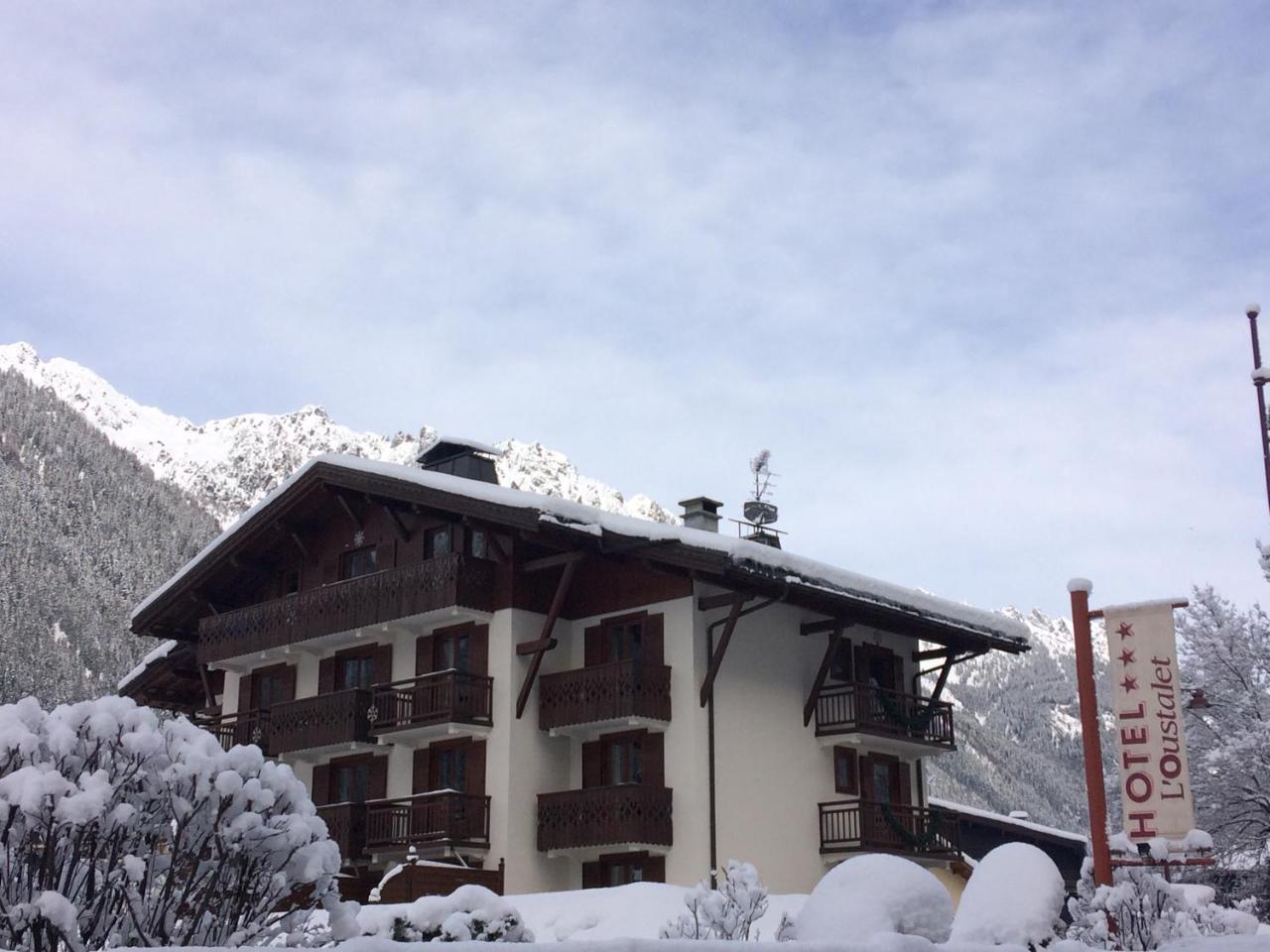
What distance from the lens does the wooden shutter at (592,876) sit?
2656cm

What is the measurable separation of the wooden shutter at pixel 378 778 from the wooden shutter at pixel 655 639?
552 centimetres

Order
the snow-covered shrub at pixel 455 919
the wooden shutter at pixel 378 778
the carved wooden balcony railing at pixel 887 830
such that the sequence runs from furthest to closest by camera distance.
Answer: the wooden shutter at pixel 378 778
the carved wooden balcony railing at pixel 887 830
the snow-covered shrub at pixel 455 919

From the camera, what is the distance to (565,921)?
21.3m

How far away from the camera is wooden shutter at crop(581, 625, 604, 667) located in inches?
1083

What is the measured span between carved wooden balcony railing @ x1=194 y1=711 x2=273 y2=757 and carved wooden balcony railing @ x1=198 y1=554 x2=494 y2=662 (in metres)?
1.26

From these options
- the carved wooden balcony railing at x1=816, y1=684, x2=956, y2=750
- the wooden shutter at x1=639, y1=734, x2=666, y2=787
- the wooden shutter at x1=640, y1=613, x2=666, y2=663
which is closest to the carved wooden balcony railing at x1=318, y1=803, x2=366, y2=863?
the wooden shutter at x1=639, y1=734, x2=666, y2=787

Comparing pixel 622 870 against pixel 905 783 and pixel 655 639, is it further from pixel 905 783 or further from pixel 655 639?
pixel 905 783

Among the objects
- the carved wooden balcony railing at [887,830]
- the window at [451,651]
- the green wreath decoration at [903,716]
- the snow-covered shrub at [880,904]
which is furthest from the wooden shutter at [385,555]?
the snow-covered shrub at [880,904]

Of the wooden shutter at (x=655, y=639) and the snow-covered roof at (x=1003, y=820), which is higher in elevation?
the wooden shutter at (x=655, y=639)

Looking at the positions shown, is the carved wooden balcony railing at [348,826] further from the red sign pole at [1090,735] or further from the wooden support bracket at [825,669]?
the red sign pole at [1090,735]

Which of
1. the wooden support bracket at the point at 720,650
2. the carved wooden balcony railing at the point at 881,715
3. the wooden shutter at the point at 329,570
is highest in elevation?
the wooden shutter at the point at 329,570

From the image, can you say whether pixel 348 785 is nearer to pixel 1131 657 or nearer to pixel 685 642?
pixel 685 642

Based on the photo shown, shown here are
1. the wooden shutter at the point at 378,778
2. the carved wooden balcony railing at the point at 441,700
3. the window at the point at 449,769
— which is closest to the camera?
the carved wooden balcony railing at the point at 441,700

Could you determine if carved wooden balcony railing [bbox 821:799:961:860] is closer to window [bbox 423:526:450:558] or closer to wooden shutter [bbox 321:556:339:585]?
window [bbox 423:526:450:558]
